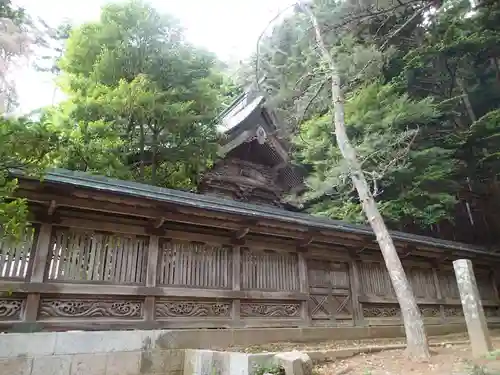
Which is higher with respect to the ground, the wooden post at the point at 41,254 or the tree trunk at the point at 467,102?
the tree trunk at the point at 467,102

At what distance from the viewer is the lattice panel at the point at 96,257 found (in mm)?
6840

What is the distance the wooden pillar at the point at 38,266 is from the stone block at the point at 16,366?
815mm

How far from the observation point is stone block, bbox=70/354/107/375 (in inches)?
231

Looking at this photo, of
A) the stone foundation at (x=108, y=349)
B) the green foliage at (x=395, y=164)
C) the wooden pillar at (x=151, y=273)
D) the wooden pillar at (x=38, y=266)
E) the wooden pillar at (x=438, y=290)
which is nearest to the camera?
the stone foundation at (x=108, y=349)

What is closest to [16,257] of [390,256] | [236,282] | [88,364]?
[88,364]

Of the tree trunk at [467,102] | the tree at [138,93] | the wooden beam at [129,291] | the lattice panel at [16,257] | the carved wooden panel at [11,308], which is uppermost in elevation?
the tree trunk at [467,102]

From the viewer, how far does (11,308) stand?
6.21 m

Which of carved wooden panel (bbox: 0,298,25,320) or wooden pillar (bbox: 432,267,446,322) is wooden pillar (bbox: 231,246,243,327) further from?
wooden pillar (bbox: 432,267,446,322)

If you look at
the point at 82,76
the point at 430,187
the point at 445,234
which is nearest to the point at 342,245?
the point at 430,187

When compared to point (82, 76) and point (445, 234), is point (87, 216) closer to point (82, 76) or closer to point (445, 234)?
point (82, 76)

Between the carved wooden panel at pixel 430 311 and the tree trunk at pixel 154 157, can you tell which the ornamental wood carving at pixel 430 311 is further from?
the tree trunk at pixel 154 157

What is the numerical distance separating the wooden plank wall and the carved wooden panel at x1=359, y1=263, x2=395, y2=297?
1.2 inches

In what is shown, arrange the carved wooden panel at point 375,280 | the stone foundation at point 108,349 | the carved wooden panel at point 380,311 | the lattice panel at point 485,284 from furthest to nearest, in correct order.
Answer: the lattice panel at point 485,284
the carved wooden panel at point 375,280
the carved wooden panel at point 380,311
the stone foundation at point 108,349

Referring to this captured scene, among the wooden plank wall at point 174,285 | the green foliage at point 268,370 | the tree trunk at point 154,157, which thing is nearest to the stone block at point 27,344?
the wooden plank wall at point 174,285
